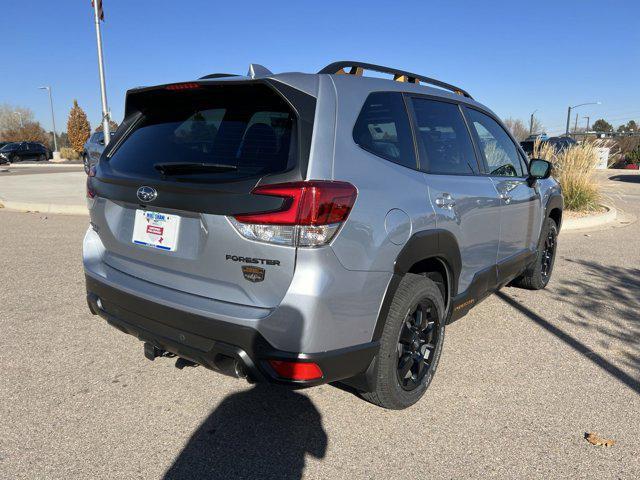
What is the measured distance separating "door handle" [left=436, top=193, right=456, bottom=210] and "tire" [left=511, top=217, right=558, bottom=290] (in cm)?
221

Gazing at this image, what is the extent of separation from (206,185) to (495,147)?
8.67ft

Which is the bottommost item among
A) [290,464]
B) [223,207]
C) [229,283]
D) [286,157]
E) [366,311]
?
[290,464]

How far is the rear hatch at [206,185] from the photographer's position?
213 cm

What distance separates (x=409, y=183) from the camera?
2.61m

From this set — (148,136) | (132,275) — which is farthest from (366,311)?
(148,136)

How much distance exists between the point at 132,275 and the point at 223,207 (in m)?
0.79

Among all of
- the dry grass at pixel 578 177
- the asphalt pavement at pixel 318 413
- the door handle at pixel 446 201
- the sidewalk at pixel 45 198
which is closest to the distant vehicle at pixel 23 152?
the sidewalk at pixel 45 198

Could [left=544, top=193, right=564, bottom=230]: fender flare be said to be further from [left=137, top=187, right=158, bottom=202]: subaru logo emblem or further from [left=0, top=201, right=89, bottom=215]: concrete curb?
[left=0, top=201, right=89, bottom=215]: concrete curb

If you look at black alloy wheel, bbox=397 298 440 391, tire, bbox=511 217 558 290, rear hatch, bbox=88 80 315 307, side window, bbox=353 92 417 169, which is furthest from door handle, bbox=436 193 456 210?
tire, bbox=511 217 558 290

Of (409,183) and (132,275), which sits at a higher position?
(409,183)

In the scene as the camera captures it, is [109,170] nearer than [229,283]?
No

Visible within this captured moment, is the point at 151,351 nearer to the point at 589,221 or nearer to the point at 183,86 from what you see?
the point at 183,86

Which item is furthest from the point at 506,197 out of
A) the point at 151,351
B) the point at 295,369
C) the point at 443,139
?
the point at 151,351

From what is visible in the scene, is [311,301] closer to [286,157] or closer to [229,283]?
[229,283]
